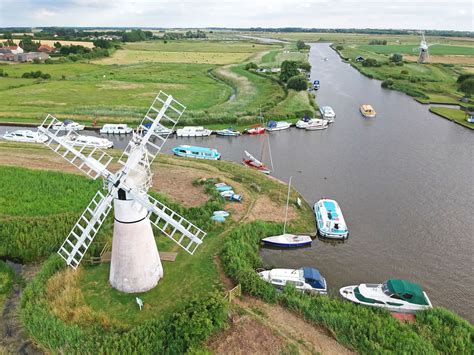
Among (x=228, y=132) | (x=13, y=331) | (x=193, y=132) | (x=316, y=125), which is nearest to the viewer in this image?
(x=13, y=331)

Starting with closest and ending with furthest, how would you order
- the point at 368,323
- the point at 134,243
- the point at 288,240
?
the point at 134,243, the point at 368,323, the point at 288,240

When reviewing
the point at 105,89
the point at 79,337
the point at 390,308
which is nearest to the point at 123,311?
the point at 79,337

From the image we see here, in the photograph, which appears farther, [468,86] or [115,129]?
[468,86]

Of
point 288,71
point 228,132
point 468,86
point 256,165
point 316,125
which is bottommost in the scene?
point 256,165

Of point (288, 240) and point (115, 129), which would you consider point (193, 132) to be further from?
point (288, 240)

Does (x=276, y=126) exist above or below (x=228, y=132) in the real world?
above

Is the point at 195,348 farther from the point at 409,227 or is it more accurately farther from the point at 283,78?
the point at 283,78

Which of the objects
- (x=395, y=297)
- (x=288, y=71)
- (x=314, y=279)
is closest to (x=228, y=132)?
(x=314, y=279)

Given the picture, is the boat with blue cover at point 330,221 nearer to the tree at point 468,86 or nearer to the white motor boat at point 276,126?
the white motor boat at point 276,126
